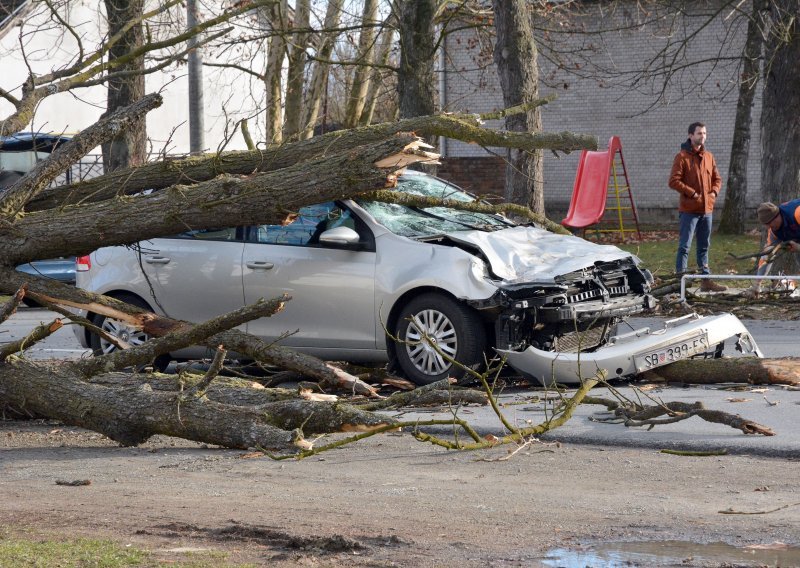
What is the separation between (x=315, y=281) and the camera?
382 inches

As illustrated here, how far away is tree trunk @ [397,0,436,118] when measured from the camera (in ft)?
56.7

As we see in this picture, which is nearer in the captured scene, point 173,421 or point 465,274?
point 173,421

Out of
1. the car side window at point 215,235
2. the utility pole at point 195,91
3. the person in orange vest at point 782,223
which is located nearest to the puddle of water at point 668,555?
the car side window at point 215,235

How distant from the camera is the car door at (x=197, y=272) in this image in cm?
1008

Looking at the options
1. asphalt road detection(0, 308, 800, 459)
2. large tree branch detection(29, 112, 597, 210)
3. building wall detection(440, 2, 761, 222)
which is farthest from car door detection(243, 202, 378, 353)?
building wall detection(440, 2, 761, 222)

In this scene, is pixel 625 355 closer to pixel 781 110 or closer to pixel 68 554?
pixel 68 554

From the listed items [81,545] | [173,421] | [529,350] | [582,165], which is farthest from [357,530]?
[582,165]

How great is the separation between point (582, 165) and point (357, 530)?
20.4 metres

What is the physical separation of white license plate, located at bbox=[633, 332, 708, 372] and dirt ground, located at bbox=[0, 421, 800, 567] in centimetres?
171

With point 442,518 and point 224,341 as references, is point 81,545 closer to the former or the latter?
point 442,518

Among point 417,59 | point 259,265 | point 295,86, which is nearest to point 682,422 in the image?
point 259,265

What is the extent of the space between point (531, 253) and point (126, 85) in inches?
464

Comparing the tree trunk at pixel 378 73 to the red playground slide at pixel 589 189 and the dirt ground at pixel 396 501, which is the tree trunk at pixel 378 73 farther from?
the dirt ground at pixel 396 501

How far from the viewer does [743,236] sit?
2509 centimetres
